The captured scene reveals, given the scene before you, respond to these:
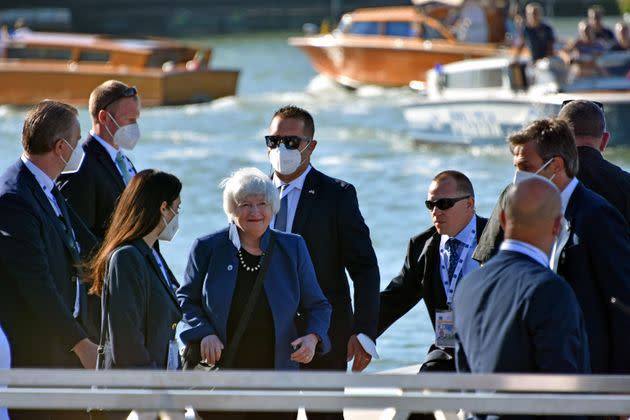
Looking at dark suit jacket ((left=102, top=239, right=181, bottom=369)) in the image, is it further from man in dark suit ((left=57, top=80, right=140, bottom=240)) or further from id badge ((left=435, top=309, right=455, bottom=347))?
man in dark suit ((left=57, top=80, right=140, bottom=240))

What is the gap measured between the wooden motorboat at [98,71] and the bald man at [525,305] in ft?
93.1

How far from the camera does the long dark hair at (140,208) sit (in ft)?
16.0

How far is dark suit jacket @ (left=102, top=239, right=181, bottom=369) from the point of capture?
4754 mm

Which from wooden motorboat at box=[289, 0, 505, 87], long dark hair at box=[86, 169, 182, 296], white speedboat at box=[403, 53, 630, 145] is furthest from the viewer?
wooden motorboat at box=[289, 0, 505, 87]

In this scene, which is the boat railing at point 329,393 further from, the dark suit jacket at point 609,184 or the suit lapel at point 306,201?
the suit lapel at point 306,201

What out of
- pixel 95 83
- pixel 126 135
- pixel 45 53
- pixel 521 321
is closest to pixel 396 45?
pixel 95 83

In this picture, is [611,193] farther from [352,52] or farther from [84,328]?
[352,52]

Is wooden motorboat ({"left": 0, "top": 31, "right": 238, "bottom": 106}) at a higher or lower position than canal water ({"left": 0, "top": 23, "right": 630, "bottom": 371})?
higher

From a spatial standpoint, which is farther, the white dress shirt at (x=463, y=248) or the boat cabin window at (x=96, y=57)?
the boat cabin window at (x=96, y=57)

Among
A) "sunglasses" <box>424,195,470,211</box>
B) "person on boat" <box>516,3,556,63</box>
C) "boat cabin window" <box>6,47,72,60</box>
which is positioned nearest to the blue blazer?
"sunglasses" <box>424,195,470,211</box>

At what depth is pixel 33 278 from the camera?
5125 millimetres

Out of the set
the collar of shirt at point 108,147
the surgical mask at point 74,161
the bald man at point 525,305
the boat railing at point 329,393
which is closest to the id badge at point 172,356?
the boat railing at point 329,393

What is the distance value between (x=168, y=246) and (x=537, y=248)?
46.7ft

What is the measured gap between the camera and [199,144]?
94.2ft
